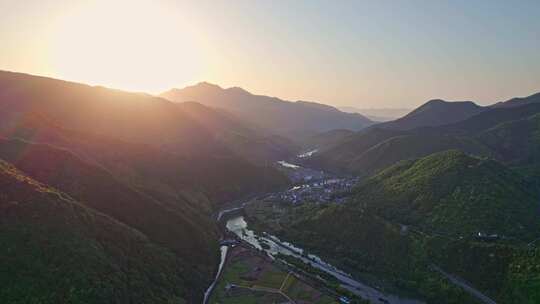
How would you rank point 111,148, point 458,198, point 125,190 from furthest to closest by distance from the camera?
point 111,148
point 458,198
point 125,190

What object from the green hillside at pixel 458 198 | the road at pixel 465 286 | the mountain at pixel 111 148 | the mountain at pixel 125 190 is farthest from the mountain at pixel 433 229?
the mountain at pixel 111 148

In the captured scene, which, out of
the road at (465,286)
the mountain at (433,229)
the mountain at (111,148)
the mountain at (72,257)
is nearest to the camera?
the mountain at (72,257)

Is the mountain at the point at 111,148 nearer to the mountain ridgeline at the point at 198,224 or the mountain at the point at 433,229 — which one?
the mountain ridgeline at the point at 198,224

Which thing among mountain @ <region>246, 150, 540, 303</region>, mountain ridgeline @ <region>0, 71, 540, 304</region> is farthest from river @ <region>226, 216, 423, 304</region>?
mountain @ <region>246, 150, 540, 303</region>

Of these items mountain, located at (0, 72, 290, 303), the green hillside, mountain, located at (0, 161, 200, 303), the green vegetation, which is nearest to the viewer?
mountain, located at (0, 161, 200, 303)

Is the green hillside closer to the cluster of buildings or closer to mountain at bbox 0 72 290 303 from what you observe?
the cluster of buildings

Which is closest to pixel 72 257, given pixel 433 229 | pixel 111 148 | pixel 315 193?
pixel 111 148

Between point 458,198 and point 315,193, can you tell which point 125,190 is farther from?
point 458,198
